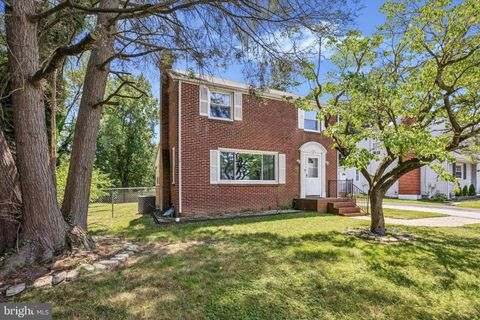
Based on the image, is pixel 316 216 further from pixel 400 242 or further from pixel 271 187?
pixel 400 242

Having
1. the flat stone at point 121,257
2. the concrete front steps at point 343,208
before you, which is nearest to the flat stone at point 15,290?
the flat stone at point 121,257

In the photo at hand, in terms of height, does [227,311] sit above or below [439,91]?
below

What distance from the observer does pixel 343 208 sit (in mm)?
11008

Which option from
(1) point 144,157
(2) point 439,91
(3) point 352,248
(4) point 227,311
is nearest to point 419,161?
(2) point 439,91

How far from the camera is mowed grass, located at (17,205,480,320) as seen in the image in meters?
3.19

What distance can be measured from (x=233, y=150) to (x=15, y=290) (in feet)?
25.5

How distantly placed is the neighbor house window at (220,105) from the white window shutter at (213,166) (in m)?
1.43

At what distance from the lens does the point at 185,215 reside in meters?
9.38

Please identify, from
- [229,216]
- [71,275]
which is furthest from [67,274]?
[229,216]

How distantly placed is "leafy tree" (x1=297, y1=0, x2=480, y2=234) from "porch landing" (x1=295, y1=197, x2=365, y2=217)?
395 centimetres

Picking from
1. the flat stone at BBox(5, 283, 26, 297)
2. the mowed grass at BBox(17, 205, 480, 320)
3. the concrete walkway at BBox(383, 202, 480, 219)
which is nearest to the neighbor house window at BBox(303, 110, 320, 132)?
the concrete walkway at BBox(383, 202, 480, 219)

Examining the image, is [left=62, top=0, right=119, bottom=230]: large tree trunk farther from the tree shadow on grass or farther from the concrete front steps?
the concrete front steps

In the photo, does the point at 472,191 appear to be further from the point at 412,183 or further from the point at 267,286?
the point at 267,286

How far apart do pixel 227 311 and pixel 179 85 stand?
26.0 ft
